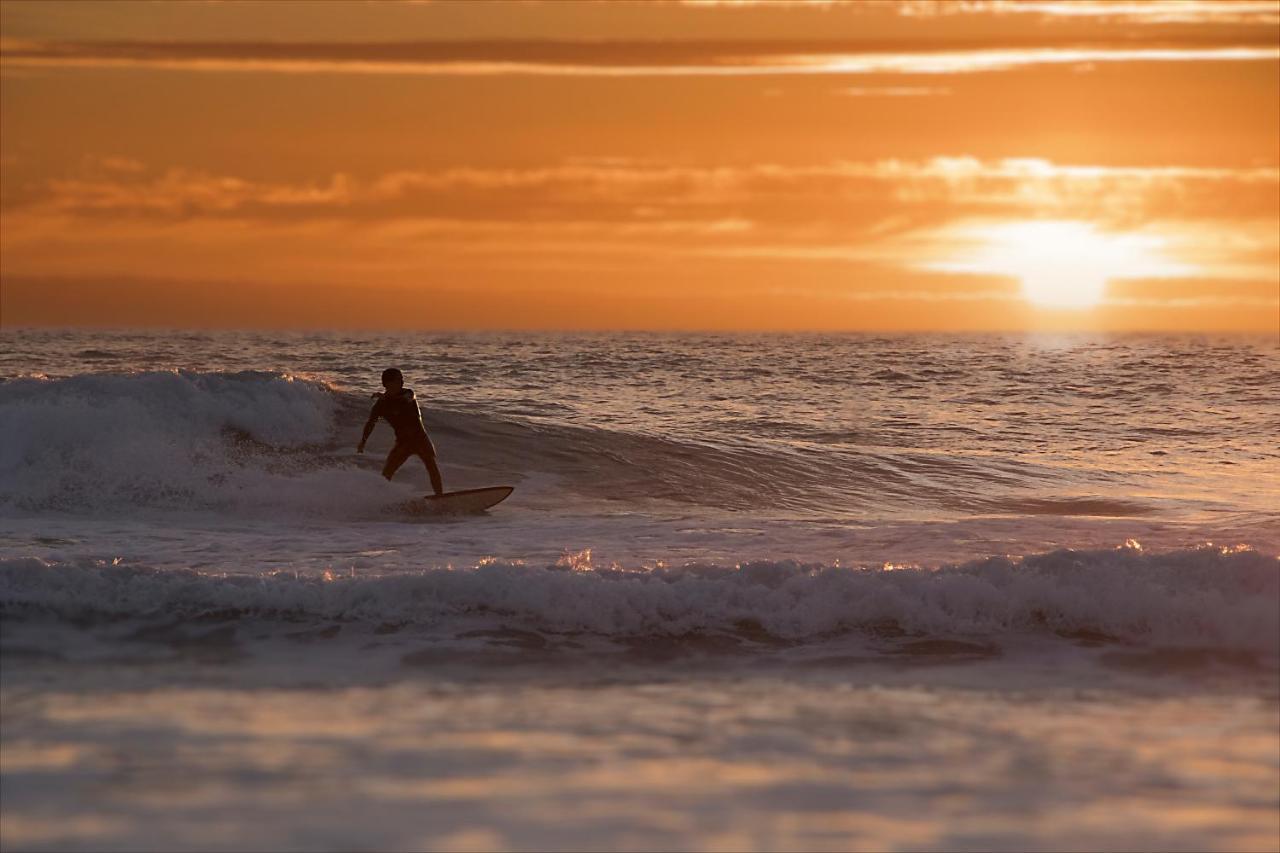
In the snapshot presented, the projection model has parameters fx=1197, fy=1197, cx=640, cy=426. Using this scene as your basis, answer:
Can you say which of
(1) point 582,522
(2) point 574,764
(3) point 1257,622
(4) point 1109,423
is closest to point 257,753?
(2) point 574,764

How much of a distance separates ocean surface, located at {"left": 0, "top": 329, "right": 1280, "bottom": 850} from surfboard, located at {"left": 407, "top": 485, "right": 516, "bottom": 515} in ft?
0.66

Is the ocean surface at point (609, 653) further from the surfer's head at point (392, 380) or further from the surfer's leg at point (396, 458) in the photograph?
the surfer's head at point (392, 380)

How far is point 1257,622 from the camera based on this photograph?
8.81 metres

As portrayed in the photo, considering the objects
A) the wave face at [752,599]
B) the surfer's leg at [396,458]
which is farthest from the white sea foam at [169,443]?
the wave face at [752,599]

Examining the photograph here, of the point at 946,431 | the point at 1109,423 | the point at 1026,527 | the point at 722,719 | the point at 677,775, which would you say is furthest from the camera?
the point at 1109,423

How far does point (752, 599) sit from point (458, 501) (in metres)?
6.76

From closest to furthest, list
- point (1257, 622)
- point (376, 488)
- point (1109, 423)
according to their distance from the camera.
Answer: point (1257, 622) < point (376, 488) < point (1109, 423)

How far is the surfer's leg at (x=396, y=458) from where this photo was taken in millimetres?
15734

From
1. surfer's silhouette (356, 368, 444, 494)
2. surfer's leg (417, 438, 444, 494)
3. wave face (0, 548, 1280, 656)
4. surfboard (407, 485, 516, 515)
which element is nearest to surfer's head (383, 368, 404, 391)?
surfer's silhouette (356, 368, 444, 494)

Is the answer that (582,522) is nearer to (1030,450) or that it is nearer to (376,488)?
(376,488)

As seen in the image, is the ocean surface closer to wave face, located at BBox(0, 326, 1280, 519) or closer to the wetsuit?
wave face, located at BBox(0, 326, 1280, 519)

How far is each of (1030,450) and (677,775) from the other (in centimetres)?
2018

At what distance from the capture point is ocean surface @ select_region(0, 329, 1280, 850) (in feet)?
17.4

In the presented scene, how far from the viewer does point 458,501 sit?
50.4ft
